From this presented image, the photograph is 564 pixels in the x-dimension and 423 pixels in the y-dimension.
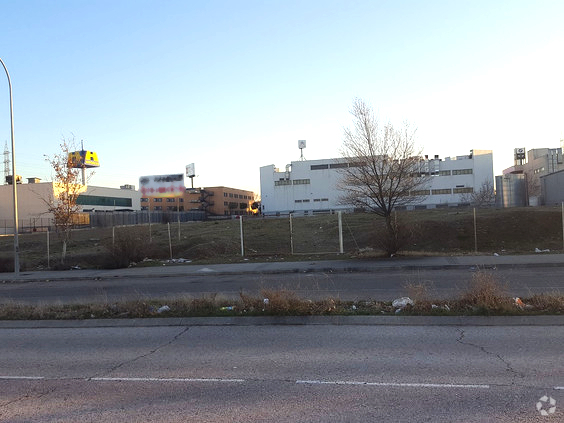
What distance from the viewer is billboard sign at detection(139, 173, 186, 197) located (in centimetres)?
3688

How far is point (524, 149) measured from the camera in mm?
113125

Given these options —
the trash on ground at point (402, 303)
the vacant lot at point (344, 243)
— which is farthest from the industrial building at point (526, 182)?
the trash on ground at point (402, 303)

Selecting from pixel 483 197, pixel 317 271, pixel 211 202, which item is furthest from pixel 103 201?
pixel 317 271

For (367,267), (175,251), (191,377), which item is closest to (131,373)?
(191,377)

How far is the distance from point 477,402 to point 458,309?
393cm

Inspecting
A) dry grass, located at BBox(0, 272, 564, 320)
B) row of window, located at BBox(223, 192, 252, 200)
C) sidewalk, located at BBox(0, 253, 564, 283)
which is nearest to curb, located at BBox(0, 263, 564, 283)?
sidewalk, located at BBox(0, 253, 564, 283)

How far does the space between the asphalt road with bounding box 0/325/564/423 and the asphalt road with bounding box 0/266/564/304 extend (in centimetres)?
348

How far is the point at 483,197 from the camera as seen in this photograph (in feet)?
230

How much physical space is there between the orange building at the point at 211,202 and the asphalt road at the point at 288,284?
283ft

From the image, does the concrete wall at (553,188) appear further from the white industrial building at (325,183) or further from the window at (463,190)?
the window at (463,190)

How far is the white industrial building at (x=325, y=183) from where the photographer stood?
286 ft

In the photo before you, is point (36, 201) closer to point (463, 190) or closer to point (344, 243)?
point (344, 243)

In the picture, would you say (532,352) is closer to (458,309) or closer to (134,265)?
(458,309)

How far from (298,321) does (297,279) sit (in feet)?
23.0
